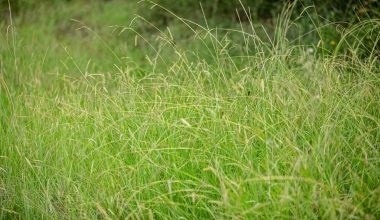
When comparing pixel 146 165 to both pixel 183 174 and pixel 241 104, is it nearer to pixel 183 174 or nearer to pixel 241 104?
pixel 183 174

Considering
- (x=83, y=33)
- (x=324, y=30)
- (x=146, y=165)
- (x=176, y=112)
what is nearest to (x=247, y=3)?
(x=324, y=30)

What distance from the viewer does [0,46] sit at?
471 centimetres

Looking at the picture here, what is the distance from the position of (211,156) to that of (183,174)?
0.19 metres

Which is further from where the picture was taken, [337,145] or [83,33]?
[83,33]

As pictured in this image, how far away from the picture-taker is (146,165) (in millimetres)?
2416

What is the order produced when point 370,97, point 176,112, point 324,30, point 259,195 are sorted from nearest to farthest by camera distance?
point 259,195, point 370,97, point 176,112, point 324,30

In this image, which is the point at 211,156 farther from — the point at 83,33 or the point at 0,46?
the point at 83,33

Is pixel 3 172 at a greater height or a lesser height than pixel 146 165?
lesser

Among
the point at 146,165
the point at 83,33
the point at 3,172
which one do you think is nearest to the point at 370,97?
the point at 146,165

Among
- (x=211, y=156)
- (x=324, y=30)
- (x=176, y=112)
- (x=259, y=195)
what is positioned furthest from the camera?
(x=324, y=30)

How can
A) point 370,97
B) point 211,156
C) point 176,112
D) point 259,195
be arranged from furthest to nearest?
point 176,112, point 370,97, point 211,156, point 259,195

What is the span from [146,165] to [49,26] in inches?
180

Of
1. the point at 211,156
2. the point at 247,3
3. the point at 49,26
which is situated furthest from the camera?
the point at 49,26

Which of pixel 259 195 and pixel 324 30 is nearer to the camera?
pixel 259 195
